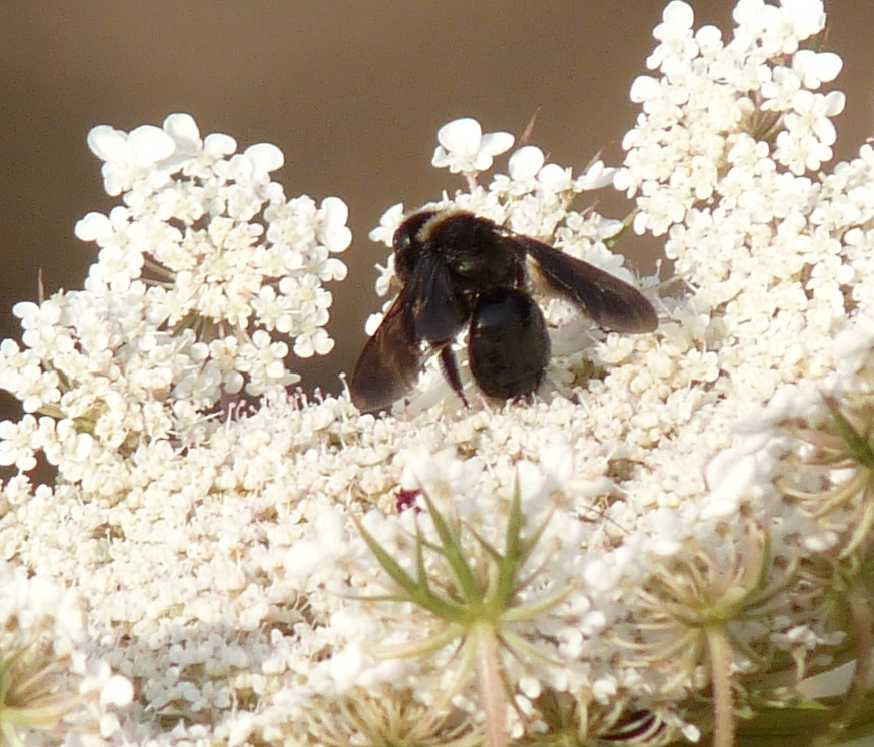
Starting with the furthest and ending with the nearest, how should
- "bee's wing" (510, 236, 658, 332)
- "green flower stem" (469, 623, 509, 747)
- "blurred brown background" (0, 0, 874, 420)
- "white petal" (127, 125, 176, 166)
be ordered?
"blurred brown background" (0, 0, 874, 420), "white petal" (127, 125, 176, 166), "bee's wing" (510, 236, 658, 332), "green flower stem" (469, 623, 509, 747)

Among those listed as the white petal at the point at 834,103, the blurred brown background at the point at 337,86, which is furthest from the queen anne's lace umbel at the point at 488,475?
the blurred brown background at the point at 337,86

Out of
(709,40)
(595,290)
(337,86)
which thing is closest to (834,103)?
(709,40)

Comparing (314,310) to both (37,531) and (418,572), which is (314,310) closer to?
(37,531)

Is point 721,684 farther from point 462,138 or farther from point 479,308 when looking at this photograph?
point 462,138

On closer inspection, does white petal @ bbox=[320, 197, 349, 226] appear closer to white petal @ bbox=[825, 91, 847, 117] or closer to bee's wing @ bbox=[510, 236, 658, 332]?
bee's wing @ bbox=[510, 236, 658, 332]

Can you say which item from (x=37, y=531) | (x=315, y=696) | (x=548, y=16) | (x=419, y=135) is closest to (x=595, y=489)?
(x=315, y=696)

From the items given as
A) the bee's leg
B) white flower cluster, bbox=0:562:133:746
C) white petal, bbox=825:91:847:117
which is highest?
white petal, bbox=825:91:847:117

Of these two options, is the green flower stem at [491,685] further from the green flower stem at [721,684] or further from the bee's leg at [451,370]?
the bee's leg at [451,370]

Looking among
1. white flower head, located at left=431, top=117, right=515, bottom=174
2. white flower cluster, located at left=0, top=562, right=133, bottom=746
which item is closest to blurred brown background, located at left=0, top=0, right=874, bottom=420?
white flower head, located at left=431, top=117, right=515, bottom=174
